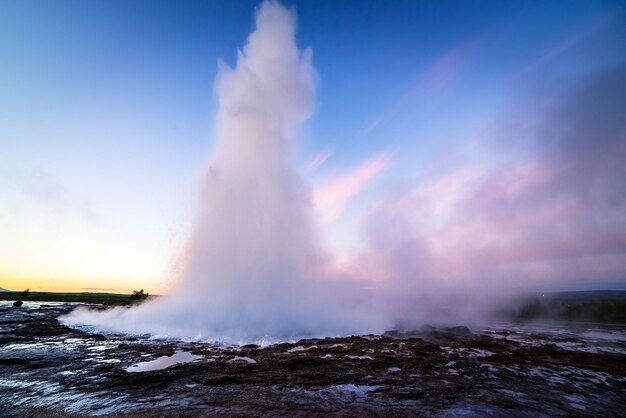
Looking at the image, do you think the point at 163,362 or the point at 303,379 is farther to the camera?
the point at 163,362

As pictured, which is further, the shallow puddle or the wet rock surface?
the shallow puddle

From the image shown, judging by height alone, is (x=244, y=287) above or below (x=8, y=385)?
above

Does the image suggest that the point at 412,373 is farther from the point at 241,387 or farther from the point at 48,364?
the point at 48,364

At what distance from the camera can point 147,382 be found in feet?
29.8

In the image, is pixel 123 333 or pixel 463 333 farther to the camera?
pixel 463 333

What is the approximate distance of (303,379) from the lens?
9898 mm

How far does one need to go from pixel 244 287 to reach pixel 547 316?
44697 mm

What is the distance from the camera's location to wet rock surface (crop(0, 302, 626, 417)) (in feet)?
24.3

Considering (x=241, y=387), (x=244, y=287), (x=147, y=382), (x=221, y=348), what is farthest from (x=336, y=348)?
(x=244, y=287)

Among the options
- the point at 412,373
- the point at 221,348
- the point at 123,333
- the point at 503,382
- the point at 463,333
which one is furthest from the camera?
the point at 463,333

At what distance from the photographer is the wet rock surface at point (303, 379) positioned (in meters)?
7.42

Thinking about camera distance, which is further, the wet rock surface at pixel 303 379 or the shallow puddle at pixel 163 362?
the shallow puddle at pixel 163 362

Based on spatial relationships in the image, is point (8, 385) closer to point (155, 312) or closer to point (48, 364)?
point (48, 364)

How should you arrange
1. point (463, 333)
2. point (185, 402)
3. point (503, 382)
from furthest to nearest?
point (463, 333), point (503, 382), point (185, 402)
